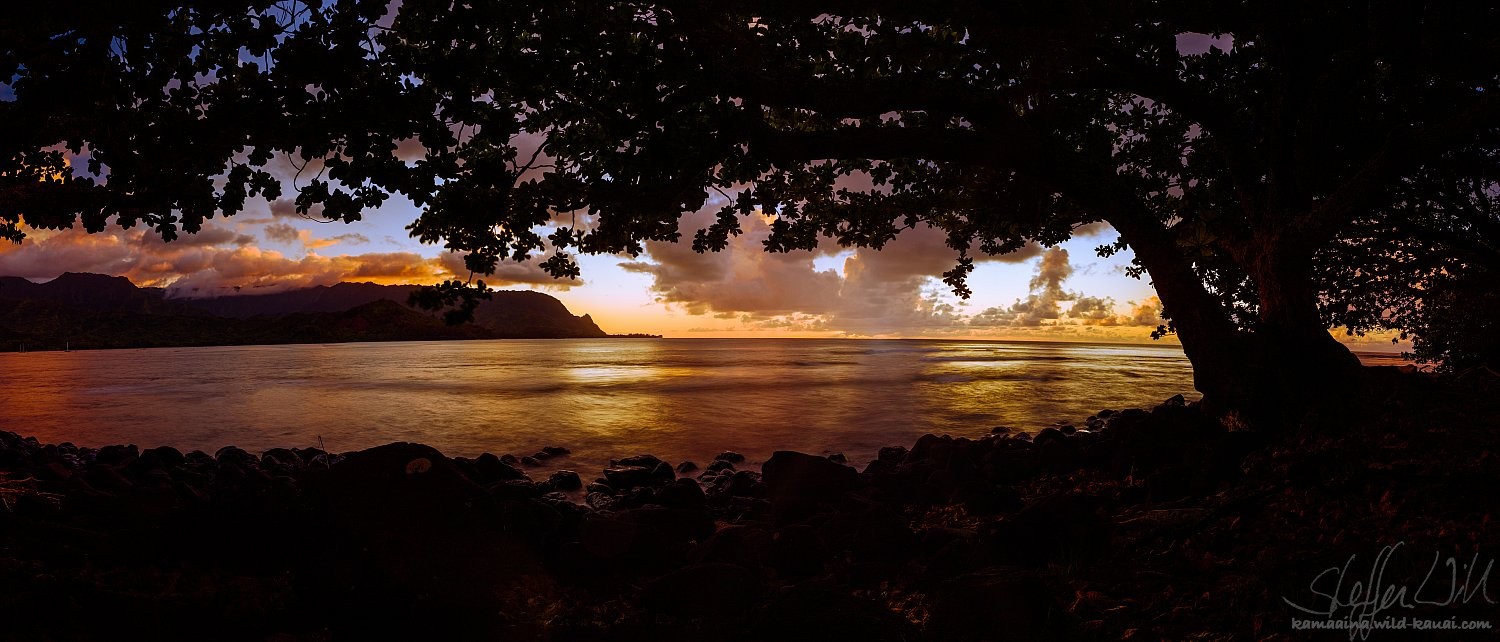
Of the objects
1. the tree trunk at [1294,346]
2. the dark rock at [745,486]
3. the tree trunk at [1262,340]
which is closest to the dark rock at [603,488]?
the dark rock at [745,486]

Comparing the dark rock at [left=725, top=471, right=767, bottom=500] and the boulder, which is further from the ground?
the dark rock at [left=725, top=471, right=767, bottom=500]

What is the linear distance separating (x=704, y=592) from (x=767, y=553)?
108cm

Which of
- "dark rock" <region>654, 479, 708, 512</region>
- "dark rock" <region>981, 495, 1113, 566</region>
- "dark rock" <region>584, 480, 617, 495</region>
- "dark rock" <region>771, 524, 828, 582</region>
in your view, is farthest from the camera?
"dark rock" <region>584, 480, 617, 495</region>

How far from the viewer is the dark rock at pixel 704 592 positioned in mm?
4363

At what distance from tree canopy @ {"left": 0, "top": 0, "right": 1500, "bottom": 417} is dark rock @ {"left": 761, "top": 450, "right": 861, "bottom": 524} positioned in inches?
131

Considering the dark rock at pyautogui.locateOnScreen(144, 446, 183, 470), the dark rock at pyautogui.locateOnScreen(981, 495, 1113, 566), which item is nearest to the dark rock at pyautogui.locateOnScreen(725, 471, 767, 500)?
the dark rock at pyautogui.locateOnScreen(981, 495, 1113, 566)

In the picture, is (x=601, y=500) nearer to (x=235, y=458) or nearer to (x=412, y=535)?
(x=412, y=535)

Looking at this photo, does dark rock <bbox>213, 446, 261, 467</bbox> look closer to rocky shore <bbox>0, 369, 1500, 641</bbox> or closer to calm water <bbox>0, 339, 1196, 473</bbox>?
calm water <bbox>0, 339, 1196, 473</bbox>

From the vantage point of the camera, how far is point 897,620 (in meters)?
3.65

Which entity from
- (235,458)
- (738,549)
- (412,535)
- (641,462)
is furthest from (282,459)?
(738,549)

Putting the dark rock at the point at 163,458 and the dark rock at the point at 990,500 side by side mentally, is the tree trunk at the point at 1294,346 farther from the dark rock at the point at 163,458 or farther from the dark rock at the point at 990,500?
the dark rock at the point at 163,458

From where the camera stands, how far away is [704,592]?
4.47 meters

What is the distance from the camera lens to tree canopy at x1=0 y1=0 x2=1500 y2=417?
5.48 metres
